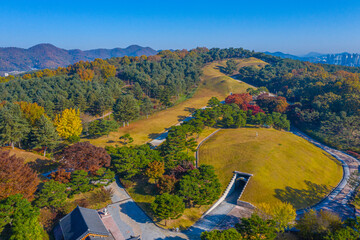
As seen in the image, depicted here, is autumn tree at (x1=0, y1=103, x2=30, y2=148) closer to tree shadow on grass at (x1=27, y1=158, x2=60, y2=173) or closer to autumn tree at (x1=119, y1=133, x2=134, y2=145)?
tree shadow on grass at (x1=27, y1=158, x2=60, y2=173)

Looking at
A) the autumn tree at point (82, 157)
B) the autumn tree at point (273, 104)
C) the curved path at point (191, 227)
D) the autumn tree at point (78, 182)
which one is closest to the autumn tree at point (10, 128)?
the autumn tree at point (82, 157)

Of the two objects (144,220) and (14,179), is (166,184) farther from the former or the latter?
(14,179)

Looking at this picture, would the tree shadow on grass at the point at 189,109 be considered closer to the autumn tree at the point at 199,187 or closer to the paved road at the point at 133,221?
the autumn tree at the point at 199,187

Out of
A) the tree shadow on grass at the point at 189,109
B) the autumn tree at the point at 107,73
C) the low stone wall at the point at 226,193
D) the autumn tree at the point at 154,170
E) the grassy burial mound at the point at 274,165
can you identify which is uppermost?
the autumn tree at the point at 107,73

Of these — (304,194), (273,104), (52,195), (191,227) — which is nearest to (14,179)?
(52,195)

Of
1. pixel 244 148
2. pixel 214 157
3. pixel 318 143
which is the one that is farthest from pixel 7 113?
pixel 318 143

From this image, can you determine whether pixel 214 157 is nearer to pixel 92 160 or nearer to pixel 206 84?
pixel 92 160
